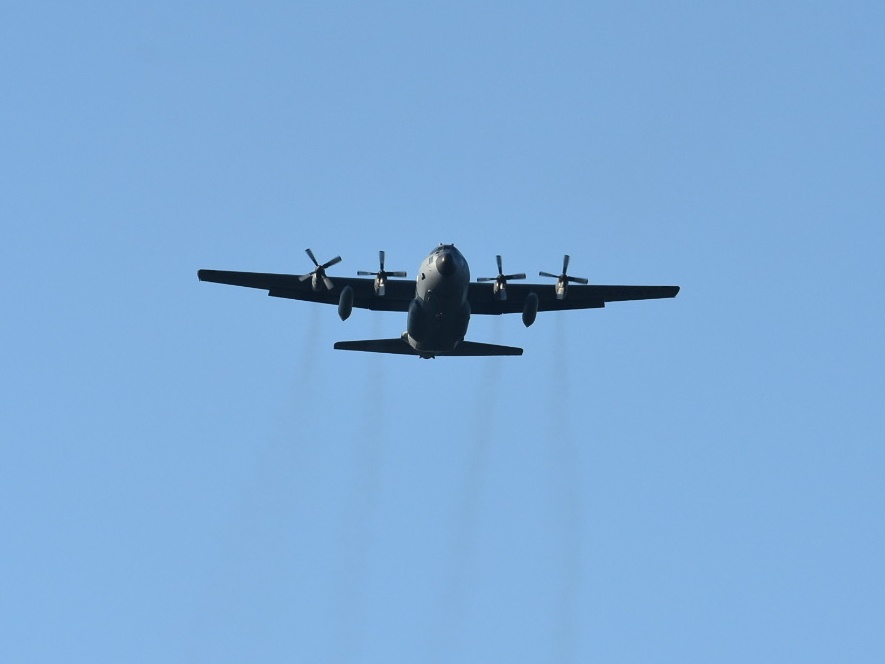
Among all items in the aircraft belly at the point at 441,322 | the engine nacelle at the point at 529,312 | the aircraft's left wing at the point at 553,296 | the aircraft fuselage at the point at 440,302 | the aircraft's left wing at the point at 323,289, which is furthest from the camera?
the aircraft's left wing at the point at 553,296

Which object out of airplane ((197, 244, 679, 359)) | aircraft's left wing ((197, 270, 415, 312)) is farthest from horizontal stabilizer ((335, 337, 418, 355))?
aircraft's left wing ((197, 270, 415, 312))

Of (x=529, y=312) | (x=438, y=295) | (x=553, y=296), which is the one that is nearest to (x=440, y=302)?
(x=438, y=295)

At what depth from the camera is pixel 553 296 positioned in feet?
170

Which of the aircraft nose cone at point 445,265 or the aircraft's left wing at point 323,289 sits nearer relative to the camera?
the aircraft nose cone at point 445,265

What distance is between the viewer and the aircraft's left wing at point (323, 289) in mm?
50688

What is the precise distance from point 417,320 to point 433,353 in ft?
7.32

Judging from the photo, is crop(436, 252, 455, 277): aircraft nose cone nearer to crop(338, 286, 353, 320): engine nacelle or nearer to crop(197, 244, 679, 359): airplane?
crop(197, 244, 679, 359): airplane

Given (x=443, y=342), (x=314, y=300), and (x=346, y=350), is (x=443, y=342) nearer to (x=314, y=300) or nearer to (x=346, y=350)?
(x=346, y=350)

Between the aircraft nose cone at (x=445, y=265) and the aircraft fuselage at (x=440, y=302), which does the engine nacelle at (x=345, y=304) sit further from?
the aircraft nose cone at (x=445, y=265)

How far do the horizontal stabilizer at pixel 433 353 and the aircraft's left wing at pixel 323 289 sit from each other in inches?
134

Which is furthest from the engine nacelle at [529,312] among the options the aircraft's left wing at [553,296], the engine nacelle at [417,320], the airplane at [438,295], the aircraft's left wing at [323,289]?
the aircraft's left wing at [323,289]

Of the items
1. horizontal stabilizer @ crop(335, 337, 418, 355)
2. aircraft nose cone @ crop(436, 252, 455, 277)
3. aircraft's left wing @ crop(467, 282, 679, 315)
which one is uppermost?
aircraft nose cone @ crop(436, 252, 455, 277)

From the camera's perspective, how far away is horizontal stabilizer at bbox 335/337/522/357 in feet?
157

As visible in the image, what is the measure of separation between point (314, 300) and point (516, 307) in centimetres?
793
